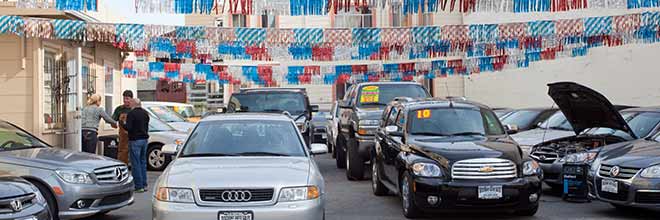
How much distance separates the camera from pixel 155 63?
Result: 2573 centimetres

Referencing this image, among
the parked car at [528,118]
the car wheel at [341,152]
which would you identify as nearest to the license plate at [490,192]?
the car wheel at [341,152]

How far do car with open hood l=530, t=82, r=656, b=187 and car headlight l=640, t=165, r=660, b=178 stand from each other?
2033 millimetres

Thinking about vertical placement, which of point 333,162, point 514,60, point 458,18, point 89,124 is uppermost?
point 458,18

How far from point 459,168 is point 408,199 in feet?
2.71

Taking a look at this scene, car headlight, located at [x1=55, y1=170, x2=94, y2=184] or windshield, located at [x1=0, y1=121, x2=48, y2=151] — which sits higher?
windshield, located at [x1=0, y1=121, x2=48, y2=151]

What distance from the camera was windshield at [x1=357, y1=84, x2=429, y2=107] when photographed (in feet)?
50.1

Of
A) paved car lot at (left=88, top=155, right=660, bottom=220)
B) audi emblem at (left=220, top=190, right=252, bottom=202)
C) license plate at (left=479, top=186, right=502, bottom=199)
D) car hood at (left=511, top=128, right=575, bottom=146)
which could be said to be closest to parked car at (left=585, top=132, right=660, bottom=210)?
paved car lot at (left=88, top=155, right=660, bottom=220)

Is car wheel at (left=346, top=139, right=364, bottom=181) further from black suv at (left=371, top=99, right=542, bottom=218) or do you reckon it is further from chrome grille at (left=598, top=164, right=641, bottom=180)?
chrome grille at (left=598, top=164, right=641, bottom=180)

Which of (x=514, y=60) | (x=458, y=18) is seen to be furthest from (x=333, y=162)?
(x=458, y=18)

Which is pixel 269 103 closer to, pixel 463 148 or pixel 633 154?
pixel 463 148

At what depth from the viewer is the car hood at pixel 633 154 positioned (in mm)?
9172

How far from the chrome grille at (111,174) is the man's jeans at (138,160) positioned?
2.43m

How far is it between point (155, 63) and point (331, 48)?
8398mm

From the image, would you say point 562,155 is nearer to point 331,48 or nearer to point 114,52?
point 331,48
